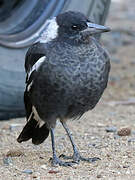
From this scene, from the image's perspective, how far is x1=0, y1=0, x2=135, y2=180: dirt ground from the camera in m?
3.85

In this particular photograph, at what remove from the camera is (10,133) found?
5008 mm

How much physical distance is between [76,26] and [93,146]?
35.6 inches

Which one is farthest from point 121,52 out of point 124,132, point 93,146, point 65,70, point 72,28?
point 65,70

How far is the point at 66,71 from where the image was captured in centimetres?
408

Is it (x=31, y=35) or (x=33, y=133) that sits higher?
(x=31, y=35)

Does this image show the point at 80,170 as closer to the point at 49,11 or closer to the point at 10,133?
the point at 10,133

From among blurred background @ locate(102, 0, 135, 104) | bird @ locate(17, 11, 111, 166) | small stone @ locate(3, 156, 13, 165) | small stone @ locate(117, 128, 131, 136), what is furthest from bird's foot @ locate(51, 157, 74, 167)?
blurred background @ locate(102, 0, 135, 104)

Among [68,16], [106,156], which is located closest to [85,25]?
[68,16]

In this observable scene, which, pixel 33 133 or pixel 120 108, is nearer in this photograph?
pixel 33 133

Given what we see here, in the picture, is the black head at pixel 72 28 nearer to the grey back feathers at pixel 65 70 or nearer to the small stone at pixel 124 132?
the grey back feathers at pixel 65 70

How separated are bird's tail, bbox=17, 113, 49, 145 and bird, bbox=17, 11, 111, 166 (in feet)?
0.72

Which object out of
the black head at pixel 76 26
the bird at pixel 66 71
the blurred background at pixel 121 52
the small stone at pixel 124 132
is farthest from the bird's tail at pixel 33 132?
the blurred background at pixel 121 52

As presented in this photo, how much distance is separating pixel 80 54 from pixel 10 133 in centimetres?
117

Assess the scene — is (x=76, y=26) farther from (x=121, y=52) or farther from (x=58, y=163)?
(x=121, y=52)
